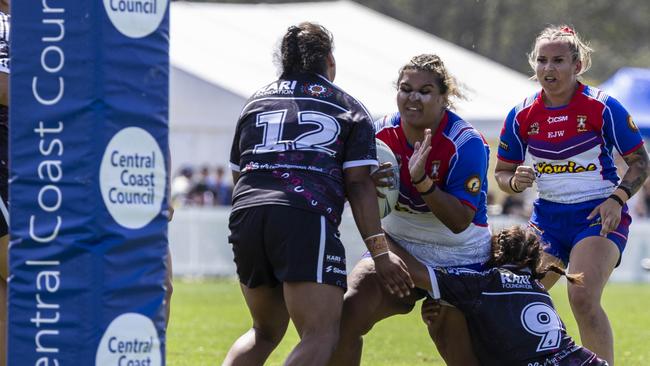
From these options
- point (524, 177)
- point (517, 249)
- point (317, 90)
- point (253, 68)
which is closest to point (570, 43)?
point (524, 177)

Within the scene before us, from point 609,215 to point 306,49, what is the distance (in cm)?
206

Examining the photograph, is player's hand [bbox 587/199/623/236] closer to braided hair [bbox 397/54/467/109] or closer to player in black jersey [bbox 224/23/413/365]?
braided hair [bbox 397/54/467/109]

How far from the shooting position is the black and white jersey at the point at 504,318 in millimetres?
5773

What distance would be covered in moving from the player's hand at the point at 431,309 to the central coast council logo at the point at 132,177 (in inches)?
84.2

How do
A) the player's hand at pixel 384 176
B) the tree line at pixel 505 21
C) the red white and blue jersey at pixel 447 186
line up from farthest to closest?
the tree line at pixel 505 21
the red white and blue jersey at pixel 447 186
the player's hand at pixel 384 176

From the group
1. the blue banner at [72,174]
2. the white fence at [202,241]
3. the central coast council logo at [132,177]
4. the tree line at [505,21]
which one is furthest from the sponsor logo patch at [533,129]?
the tree line at [505,21]

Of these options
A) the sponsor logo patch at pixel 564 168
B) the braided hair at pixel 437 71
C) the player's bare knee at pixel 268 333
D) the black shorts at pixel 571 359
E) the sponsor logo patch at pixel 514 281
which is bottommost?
the black shorts at pixel 571 359

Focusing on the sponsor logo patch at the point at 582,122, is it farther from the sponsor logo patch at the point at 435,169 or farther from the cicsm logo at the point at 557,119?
the sponsor logo patch at the point at 435,169

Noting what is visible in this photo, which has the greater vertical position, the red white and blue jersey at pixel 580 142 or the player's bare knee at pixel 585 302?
the red white and blue jersey at pixel 580 142

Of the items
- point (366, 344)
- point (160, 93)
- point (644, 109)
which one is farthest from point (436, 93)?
point (644, 109)

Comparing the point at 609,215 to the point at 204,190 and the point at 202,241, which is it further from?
the point at 204,190

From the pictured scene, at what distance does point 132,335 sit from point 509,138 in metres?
3.39

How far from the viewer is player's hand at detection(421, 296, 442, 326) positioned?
5.86m

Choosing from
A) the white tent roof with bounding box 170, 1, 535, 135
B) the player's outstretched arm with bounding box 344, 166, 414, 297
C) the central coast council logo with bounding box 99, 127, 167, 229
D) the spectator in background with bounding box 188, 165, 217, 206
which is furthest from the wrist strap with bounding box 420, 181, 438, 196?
the spectator in background with bounding box 188, 165, 217, 206
